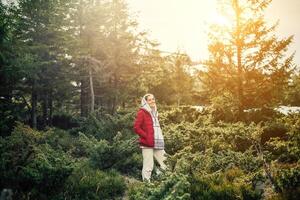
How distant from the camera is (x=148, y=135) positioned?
8.36m

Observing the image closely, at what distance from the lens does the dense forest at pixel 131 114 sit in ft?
23.1

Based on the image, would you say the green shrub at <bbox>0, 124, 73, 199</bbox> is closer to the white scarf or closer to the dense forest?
the dense forest

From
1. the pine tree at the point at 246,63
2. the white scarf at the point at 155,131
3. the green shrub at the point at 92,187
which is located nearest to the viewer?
the green shrub at the point at 92,187

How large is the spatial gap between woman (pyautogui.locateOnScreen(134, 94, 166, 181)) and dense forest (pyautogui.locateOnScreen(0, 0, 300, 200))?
0.60 meters

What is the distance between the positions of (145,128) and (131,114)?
6.65 meters

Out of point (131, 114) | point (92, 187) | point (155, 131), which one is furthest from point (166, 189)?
point (131, 114)

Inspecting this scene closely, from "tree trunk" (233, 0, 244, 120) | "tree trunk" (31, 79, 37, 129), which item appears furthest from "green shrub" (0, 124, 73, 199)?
"tree trunk" (31, 79, 37, 129)

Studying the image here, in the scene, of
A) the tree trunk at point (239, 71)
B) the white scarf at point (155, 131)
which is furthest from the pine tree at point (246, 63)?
the white scarf at point (155, 131)

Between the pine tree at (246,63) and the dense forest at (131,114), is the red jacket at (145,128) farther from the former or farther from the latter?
the pine tree at (246,63)

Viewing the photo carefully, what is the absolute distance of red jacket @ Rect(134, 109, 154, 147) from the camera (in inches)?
328

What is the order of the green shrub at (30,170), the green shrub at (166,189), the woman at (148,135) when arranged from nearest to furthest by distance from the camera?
the green shrub at (166,189)
the green shrub at (30,170)
the woman at (148,135)

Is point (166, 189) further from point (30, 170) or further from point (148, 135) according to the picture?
point (30, 170)

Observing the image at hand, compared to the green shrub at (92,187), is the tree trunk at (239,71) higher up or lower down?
higher up

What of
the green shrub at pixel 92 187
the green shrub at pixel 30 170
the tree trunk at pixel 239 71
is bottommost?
the green shrub at pixel 92 187
